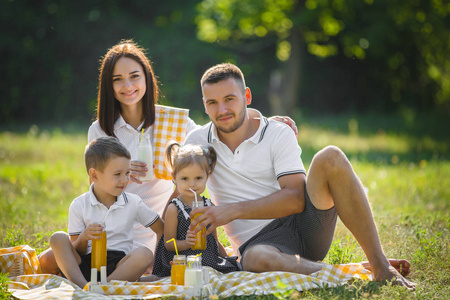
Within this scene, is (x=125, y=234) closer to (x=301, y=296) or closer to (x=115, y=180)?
(x=115, y=180)

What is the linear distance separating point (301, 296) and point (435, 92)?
57.5ft

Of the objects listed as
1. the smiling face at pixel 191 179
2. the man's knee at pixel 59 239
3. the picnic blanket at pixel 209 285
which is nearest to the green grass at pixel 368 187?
the picnic blanket at pixel 209 285

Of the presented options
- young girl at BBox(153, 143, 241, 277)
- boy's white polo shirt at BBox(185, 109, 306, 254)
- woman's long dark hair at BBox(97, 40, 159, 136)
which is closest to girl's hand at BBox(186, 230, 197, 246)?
young girl at BBox(153, 143, 241, 277)

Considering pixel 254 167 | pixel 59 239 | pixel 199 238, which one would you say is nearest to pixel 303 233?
pixel 254 167

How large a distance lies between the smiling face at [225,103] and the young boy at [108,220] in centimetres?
68

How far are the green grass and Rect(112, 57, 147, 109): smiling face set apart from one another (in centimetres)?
144

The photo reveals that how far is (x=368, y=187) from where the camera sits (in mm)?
→ 7266

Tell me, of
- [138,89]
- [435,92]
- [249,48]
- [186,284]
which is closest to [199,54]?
[249,48]

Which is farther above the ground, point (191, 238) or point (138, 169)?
point (138, 169)

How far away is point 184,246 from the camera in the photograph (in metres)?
3.67

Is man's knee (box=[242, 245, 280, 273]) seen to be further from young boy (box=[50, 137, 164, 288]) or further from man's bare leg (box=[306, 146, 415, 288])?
young boy (box=[50, 137, 164, 288])

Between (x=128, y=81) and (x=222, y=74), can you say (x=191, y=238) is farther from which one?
(x=128, y=81)

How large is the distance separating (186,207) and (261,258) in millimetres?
634

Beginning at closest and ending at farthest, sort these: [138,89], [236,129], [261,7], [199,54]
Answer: [236,129] < [138,89] < [261,7] < [199,54]
